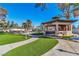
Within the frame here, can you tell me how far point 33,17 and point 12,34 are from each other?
903mm

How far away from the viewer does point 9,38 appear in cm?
727

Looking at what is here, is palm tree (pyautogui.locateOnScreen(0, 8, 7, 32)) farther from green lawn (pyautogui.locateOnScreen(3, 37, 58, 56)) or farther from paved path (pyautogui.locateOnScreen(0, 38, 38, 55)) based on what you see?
green lawn (pyautogui.locateOnScreen(3, 37, 58, 56))

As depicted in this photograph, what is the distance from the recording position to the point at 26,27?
7359 millimetres

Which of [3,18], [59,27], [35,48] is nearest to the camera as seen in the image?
[35,48]

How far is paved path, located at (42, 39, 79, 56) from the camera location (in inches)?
269

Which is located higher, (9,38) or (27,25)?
(27,25)

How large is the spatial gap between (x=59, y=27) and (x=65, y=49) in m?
0.79

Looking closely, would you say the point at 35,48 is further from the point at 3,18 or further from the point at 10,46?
the point at 3,18

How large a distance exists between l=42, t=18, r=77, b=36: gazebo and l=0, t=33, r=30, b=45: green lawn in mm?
858

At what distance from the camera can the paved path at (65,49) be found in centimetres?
684

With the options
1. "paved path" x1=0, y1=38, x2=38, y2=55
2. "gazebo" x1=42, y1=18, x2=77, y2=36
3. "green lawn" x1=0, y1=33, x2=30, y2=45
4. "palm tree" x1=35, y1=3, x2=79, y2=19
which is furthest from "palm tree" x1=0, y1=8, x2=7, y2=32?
"gazebo" x1=42, y1=18, x2=77, y2=36

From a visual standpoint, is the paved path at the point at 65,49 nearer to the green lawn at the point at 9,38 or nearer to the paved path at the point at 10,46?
the paved path at the point at 10,46

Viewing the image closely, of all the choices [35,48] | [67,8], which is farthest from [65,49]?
[67,8]

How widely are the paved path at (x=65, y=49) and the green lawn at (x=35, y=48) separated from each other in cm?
17
